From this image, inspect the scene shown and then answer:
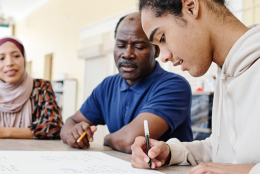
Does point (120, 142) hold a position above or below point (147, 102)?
below

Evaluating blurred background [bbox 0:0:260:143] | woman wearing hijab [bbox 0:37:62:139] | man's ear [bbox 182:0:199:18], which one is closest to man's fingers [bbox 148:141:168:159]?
man's ear [bbox 182:0:199:18]

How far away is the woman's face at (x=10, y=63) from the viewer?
6.54 ft

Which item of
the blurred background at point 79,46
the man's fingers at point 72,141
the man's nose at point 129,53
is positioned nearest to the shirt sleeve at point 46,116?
the man's fingers at point 72,141

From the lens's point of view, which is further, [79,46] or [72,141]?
[79,46]

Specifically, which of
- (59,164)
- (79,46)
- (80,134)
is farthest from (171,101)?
(79,46)

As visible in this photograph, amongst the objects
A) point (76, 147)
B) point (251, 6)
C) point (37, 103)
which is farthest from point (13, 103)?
point (251, 6)

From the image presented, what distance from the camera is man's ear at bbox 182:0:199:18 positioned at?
0.84 m

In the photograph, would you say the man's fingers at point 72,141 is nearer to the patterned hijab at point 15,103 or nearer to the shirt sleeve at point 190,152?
the shirt sleeve at point 190,152

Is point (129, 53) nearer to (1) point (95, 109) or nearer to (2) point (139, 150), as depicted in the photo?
(1) point (95, 109)

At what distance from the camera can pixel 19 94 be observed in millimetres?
2018

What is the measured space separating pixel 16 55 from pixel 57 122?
61 centimetres

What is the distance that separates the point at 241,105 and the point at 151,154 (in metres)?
0.30

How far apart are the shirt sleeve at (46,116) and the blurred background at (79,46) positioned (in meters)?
1.54

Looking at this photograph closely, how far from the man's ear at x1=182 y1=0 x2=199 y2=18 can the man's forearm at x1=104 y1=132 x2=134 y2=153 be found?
61cm
